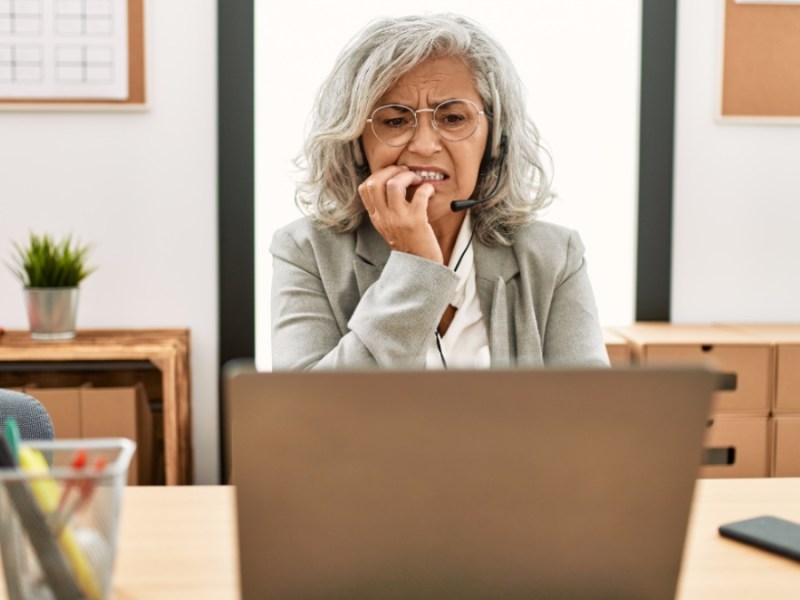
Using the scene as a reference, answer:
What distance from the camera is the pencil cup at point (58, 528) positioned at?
642 mm

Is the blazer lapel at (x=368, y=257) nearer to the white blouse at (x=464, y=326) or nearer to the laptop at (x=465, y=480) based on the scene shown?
the white blouse at (x=464, y=326)

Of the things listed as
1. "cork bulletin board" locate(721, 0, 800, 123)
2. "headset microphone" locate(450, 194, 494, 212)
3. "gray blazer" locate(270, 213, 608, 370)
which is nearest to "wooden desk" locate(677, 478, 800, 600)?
"gray blazer" locate(270, 213, 608, 370)

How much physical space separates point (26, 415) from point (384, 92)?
778 millimetres

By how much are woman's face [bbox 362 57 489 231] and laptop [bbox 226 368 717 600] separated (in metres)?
0.98

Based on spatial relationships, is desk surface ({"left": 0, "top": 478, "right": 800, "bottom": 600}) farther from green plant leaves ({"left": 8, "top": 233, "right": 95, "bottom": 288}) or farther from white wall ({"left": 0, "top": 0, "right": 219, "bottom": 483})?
white wall ({"left": 0, "top": 0, "right": 219, "bottom": 483})

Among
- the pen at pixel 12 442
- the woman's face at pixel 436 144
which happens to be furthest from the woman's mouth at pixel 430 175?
the pen at pixel 12 442

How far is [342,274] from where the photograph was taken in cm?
154

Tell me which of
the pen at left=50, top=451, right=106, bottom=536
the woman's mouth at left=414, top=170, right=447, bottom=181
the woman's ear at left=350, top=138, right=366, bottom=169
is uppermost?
the woman's ear at left=350, top=138, right=366, bottom=169

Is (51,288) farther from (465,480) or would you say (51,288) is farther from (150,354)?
(465,480)

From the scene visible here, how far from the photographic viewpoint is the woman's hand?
1455 mm

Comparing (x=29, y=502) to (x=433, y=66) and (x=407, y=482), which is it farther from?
(x=433, y=66)

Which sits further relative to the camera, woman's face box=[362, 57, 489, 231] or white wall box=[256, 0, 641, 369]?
white wall box=[256, 0, 641, 369]

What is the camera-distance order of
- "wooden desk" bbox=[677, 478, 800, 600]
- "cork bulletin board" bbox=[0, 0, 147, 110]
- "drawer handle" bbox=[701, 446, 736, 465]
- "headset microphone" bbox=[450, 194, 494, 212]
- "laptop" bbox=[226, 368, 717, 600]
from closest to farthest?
"laptop" bbox=[226, 368, 717, 600] < "wooden desk" bbox=[677, 478, 800, 600] < "headset microphone" bbox=[450, 194, 494, 212] < "drawer handle" bbox=[701, 446, 736, 465] < "cork bulletin board" bbox=[0, 0, 147, 110]

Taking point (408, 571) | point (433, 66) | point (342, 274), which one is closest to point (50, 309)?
point (342, 274)
